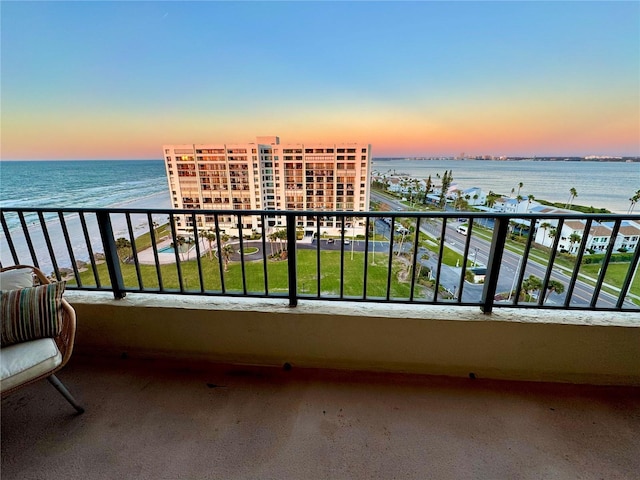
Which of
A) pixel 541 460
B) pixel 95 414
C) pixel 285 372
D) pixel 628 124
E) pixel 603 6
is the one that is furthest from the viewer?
pixel 628 124

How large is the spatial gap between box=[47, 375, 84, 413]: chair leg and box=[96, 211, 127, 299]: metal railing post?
1.82 ft

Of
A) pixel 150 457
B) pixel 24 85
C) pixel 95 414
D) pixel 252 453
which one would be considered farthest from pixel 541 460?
pixel 24 85

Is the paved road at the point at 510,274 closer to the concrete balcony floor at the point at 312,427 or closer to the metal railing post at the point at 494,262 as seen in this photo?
the metal railing post at the point at 494,262

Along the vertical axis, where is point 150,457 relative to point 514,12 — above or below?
below

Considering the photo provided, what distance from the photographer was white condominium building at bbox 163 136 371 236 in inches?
90.3

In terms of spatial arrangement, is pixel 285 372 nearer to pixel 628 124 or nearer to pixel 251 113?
pixel 628 124

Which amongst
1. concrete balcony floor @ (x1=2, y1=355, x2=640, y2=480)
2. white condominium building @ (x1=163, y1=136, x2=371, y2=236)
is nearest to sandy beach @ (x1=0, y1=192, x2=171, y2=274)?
white condominium building @ (x1=163, y1=136, x2=371, y2=236)

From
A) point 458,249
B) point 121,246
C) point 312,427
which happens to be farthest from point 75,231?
point 458,249

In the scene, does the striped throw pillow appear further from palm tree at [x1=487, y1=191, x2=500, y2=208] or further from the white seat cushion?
palm tree at [x1=487, y1=191, x2=500, y2=208]

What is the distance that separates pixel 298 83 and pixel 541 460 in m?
5.02

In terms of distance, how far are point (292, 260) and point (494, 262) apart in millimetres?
1140

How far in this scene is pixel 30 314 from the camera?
3.57 ft

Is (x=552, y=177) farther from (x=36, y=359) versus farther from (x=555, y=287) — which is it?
(x=36, y=359)

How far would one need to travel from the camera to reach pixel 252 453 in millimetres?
1041
